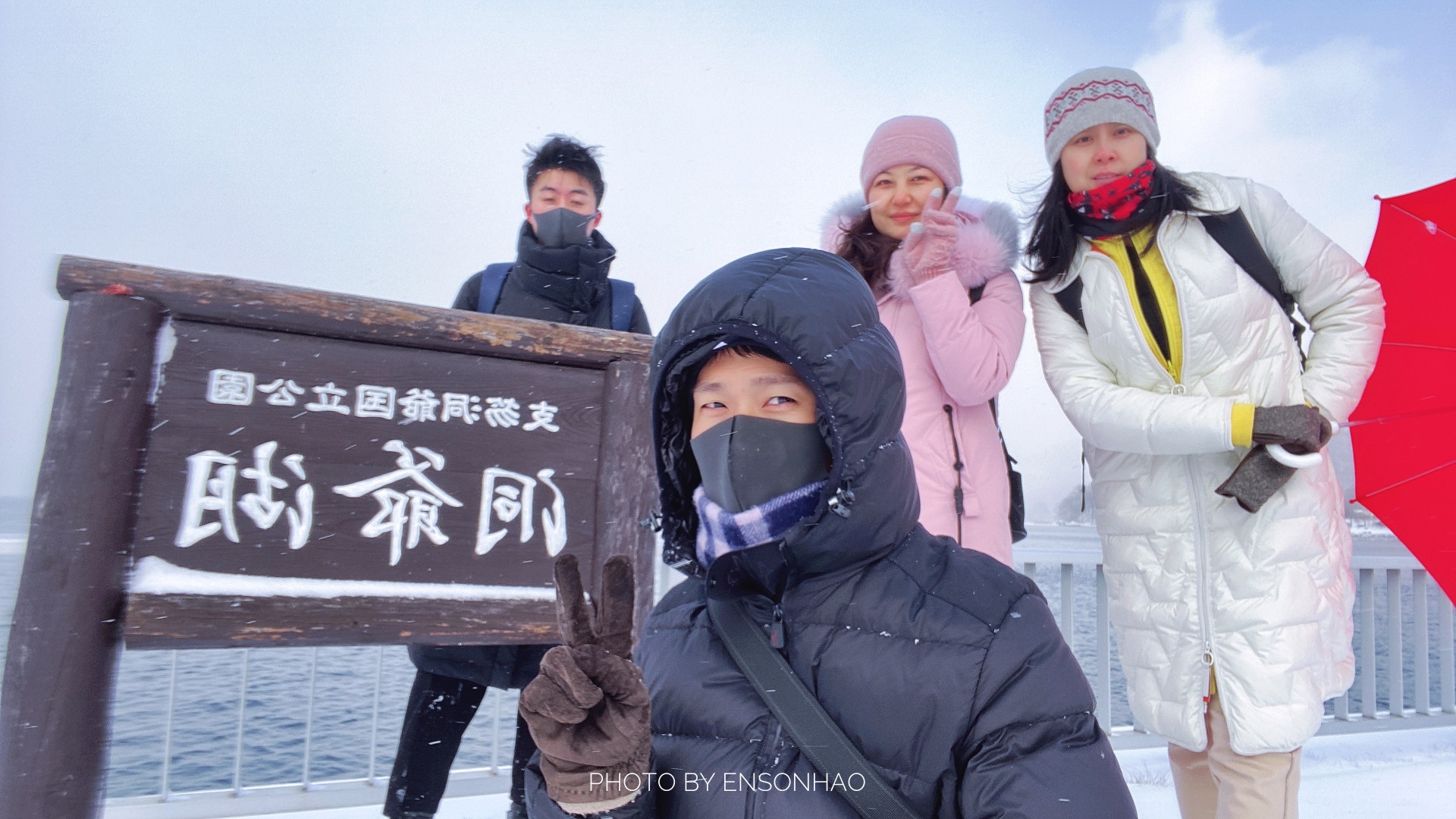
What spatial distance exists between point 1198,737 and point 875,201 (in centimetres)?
151

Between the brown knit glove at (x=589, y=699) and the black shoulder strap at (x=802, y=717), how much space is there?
19cm

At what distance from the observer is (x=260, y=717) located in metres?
3.06

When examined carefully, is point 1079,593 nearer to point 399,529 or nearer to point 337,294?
point 399,529

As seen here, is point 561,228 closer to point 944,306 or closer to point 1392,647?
point 944,306

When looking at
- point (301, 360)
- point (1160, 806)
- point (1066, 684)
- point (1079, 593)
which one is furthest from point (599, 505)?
point (1079, 593)

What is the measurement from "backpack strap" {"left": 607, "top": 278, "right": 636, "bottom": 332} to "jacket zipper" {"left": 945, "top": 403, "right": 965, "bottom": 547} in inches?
40.1

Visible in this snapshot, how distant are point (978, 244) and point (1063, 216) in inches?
11.2

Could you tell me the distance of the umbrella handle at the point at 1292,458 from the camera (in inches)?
66.0

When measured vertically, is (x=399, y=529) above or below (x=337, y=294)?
below

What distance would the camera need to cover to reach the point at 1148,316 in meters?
1.92

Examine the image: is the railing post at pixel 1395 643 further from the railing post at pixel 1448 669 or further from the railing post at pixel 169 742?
the railing post at pixel 169 742

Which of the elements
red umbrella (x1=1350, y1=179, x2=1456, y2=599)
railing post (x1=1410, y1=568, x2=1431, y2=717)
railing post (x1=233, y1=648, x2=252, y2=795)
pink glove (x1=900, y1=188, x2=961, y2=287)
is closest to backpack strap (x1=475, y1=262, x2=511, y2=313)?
pink glove (x1=900, y1=188, x2=961, y2=287)

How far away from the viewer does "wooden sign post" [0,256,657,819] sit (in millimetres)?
1589

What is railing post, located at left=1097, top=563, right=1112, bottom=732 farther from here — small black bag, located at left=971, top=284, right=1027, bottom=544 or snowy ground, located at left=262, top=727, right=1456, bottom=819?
small black bag, located at left=971, top=284, right=1027, bottom=544
